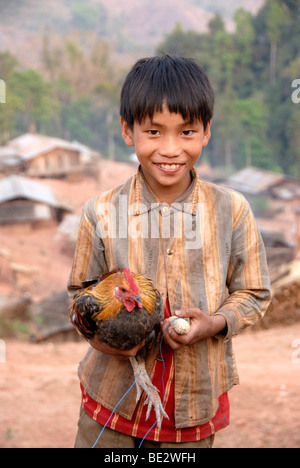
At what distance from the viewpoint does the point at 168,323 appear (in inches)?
65.3

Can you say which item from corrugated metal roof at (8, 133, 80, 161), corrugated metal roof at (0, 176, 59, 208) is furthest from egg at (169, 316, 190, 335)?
corrugated metal roof at (8, 133, 80, 161)

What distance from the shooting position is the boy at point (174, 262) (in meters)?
1.73

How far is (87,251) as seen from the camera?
187cm

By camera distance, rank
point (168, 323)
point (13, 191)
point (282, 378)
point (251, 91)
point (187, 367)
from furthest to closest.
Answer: point (251, 91), point (13, 191), point (282, 378), point (187, 367), point (168, 323)

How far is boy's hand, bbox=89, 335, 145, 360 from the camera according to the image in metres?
1.68

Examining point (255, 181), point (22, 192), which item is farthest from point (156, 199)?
point (255, 181)

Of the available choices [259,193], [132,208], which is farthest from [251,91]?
[132,208]

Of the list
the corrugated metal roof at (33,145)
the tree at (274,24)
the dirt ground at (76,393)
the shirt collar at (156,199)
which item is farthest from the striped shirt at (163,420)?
the tree at (274,24)

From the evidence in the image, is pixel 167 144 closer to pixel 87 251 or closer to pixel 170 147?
pixel 170 147

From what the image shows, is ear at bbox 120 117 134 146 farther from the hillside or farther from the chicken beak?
the hillside

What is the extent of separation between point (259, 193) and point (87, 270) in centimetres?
3048

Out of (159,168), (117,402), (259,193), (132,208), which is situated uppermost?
(159,168)

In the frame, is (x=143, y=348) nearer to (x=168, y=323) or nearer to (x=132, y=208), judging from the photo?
(x=168, y=323)

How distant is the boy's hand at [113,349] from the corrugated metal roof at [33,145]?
32419 millimetres
